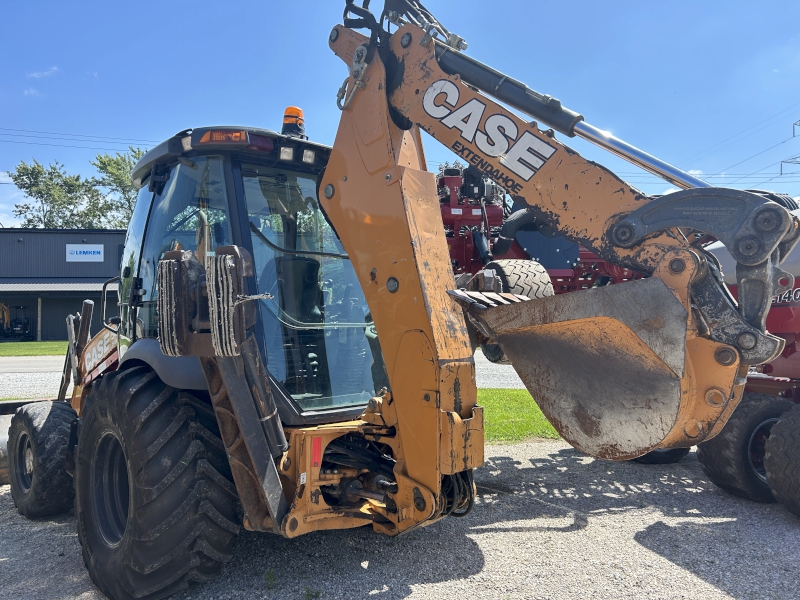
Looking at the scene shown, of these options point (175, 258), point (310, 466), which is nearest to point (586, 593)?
point (310, 466)

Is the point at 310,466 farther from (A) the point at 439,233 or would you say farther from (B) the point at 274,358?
(A) the point at 439,233

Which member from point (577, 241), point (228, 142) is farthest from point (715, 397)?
point (228, 142)

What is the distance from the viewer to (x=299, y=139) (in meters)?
3.62

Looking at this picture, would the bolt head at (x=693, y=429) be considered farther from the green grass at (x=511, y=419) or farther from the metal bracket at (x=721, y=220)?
the green grass at (x=511, y=419)

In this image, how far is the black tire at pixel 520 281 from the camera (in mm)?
3628

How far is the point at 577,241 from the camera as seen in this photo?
2.77 meters

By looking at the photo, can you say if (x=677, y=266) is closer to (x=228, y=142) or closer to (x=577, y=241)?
(x=577, y=241)

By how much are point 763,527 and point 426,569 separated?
2.68 m

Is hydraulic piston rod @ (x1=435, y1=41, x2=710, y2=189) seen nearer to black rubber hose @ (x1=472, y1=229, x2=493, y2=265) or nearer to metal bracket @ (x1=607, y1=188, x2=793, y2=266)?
metal bracket @ (x1=607, y1=188, x2=793, y2=266)

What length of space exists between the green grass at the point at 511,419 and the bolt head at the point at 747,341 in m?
4.39

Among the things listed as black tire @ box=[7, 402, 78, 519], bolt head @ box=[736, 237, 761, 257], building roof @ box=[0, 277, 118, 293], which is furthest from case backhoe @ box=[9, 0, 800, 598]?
building roof @ box=[0, 277, 118, 293]

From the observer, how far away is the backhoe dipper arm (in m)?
2.41

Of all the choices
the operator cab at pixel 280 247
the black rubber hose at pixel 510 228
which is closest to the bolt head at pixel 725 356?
the operator cab at pixel 280 247

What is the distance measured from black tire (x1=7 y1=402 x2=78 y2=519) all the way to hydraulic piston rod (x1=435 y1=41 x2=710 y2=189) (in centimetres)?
401
